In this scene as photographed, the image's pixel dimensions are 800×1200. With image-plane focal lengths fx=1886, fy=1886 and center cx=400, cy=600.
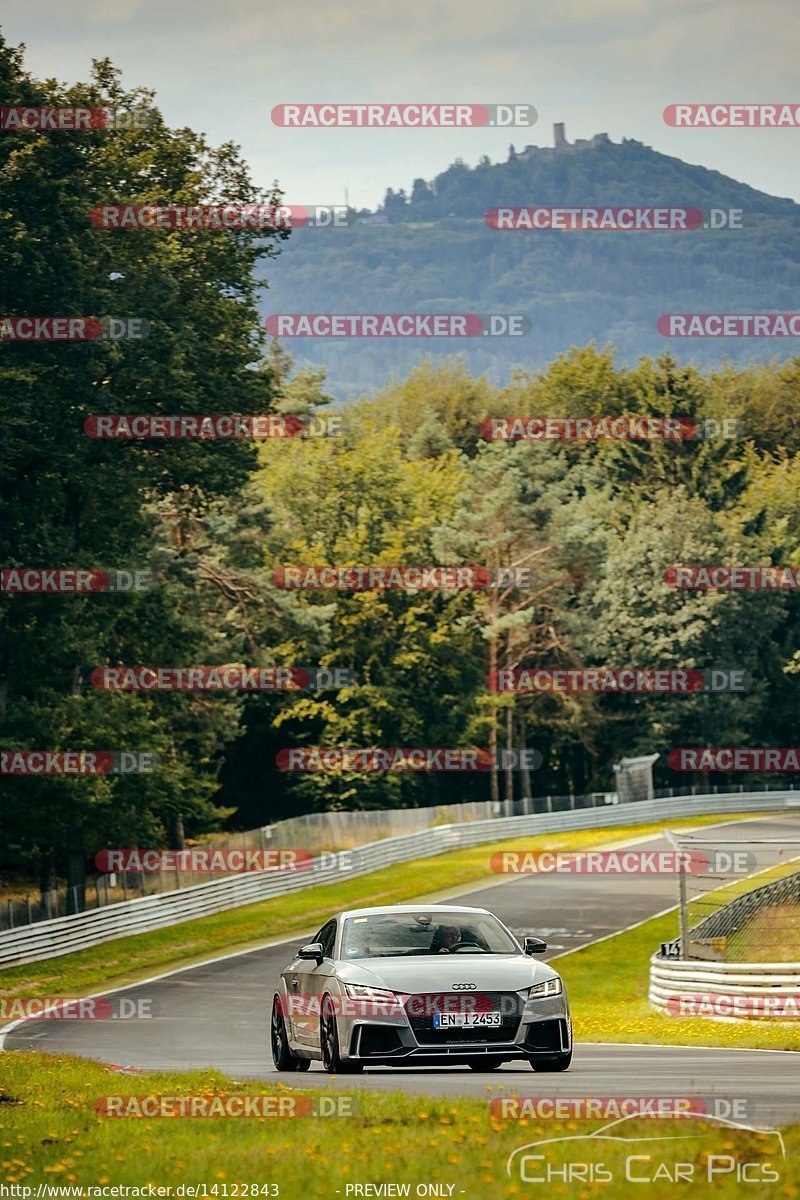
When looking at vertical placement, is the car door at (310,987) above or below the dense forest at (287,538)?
below

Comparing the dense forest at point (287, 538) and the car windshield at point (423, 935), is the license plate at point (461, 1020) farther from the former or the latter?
the dense forest at point (287, 538)

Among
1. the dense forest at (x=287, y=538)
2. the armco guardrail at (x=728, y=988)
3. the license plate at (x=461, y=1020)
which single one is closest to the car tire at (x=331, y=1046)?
the license plate at (x=461, y=1020)

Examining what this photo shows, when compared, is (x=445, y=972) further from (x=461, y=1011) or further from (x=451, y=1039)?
(x=451, y=1039)

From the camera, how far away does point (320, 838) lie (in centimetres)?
5753

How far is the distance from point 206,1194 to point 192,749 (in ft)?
187

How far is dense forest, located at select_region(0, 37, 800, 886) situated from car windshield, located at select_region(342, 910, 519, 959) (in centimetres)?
2628

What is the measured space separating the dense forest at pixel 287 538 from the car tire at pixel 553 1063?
27.4 metres

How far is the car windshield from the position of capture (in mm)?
14906

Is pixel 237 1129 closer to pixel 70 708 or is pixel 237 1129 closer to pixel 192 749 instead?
pixel 70 708

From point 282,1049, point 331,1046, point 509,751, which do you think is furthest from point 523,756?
point 331,1046

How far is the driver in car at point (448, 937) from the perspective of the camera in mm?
14969

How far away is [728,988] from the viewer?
1015 inches

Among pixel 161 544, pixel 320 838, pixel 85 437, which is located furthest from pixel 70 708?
pixel 161 544

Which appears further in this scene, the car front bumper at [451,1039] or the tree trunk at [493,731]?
the tree trunk at [493,731]
